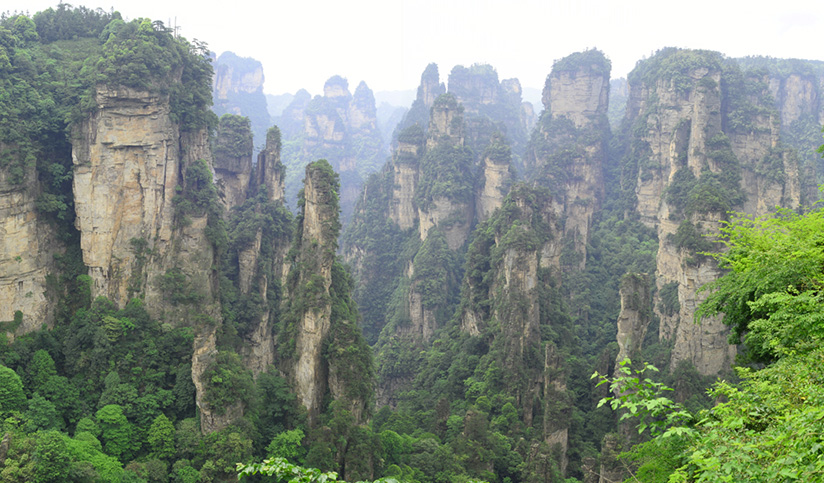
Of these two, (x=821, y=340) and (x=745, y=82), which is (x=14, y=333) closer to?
(x=821, y=340)

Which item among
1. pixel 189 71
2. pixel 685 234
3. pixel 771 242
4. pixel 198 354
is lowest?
pixel 198 354

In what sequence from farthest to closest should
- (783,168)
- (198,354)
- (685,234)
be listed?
1. (783,168)
2. (685,234)
3. (198,354)

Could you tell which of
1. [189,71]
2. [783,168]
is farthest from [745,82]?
[189,71]

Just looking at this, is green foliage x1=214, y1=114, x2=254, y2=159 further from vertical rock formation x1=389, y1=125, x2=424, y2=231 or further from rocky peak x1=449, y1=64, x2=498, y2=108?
rocky peak x1=449, y1=64, x2=498, y2=108

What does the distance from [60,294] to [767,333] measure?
29.9 metres

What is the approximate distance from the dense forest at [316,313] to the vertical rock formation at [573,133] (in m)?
11.8

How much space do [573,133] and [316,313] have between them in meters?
55.5

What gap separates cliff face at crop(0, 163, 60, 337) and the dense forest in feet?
0.33

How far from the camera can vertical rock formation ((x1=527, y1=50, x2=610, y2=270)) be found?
68.1 m

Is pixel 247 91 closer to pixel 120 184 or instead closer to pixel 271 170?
pixel 271 170

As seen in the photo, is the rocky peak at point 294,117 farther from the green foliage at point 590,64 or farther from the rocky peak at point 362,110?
the green foliage at point 590,64

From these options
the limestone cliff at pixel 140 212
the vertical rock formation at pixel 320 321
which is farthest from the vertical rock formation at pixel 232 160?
the vertical rock formation at pixel 320 321

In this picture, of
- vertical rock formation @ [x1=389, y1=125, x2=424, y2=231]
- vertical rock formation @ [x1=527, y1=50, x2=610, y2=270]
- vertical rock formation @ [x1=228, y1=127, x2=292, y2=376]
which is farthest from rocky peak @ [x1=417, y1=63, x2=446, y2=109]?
vertical rock formation @ [x1=228, y1=127, x2=292, y2=376]

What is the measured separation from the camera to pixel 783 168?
4962 centimetres
